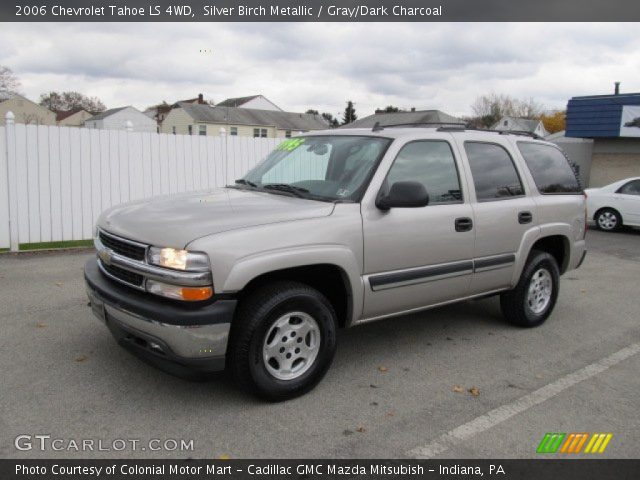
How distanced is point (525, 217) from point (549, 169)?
88 cm

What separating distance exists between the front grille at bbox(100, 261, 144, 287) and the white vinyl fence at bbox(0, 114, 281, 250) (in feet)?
19.3

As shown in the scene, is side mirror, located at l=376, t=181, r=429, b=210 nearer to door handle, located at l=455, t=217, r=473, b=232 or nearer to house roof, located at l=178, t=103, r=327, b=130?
door handle, located at l=455, t=217, r=473, b=232

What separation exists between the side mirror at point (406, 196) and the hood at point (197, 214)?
0.45m

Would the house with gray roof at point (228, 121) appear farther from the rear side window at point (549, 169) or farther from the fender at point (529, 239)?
the fender at point (529, 239)

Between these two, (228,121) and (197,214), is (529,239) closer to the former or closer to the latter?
(197,214)

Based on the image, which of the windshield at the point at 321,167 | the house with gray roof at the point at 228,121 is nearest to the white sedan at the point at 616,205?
the windshield at the point at 321,167

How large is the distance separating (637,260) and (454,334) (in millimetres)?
6538

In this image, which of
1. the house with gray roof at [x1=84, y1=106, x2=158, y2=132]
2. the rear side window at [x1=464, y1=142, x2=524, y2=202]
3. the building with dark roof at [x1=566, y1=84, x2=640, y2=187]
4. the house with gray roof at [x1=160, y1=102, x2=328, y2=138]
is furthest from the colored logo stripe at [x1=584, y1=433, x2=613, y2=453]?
the house with gray roof at [x1=84, y1=106, x2=158, y2=132]

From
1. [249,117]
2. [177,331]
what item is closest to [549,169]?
[177,331]

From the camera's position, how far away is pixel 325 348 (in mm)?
3990

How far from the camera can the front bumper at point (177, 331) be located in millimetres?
3396
